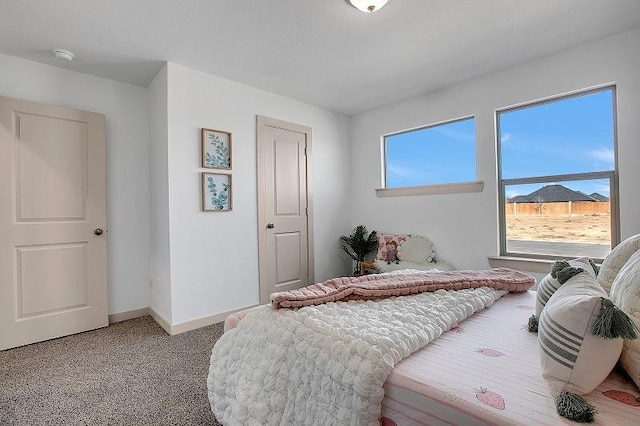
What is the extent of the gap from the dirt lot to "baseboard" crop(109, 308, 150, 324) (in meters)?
3.84

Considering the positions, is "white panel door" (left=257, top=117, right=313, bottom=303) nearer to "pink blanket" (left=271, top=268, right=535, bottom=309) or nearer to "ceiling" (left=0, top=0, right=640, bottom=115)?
"ceiling" (left=0, top=0, right=640, bottom=115)

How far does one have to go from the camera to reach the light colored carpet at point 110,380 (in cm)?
160

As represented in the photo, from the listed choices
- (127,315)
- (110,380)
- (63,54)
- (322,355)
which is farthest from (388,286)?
(63,54)

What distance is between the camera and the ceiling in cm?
201

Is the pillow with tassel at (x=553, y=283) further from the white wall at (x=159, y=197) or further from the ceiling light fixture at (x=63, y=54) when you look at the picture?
the ceiling light fixture at (x=63, y=54)

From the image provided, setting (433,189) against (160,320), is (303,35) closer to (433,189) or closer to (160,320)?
(433,189)

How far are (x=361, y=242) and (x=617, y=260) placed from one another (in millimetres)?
2877

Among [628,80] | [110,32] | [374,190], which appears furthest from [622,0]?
[110,32]

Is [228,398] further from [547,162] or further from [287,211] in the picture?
[547,162]

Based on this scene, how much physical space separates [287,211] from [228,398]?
245 centimetres

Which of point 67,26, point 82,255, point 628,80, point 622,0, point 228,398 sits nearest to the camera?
point 228,398

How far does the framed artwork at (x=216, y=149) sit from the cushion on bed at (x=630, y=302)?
9.53 ft

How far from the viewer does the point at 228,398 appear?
129cm

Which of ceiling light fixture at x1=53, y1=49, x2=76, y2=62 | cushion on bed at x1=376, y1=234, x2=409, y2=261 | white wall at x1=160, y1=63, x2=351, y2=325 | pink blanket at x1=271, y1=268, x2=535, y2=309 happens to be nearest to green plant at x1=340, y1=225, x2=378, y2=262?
cushion on bed at x1=376, y1=234, x2=409, y2=261
